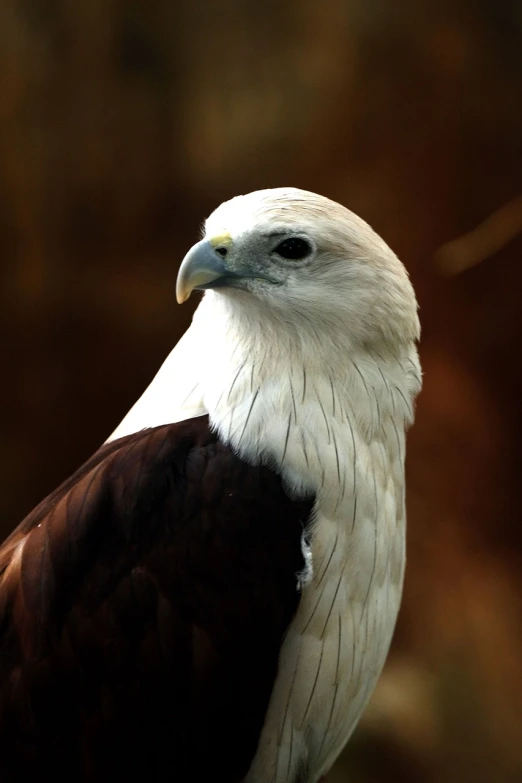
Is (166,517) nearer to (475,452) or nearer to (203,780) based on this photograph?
(203,780)

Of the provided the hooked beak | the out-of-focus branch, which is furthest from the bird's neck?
the out-of-focus branch

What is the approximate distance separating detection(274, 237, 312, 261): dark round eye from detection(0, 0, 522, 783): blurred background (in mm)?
1491

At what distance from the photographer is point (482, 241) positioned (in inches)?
118

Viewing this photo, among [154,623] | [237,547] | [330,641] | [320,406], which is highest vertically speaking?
[320,406]

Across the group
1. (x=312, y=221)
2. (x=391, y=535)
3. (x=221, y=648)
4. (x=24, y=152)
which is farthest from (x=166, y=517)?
(x=24, y=152)

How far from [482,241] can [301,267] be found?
157 centimetres

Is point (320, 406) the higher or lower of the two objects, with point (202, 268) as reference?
lower

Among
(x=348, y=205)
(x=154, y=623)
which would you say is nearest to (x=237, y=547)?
(x=154, y=623)

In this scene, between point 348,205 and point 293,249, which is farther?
point 348,205

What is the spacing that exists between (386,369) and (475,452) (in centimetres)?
150

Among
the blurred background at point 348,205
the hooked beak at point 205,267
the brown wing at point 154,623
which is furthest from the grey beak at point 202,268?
the blurred background at point 348,205

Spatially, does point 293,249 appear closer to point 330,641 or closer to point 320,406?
point 320,406

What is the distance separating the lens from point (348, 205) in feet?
9.96

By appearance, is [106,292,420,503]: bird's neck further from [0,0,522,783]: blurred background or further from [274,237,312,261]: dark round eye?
[0,0,522,783]: blurred background
